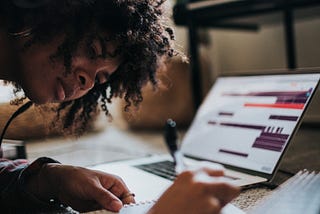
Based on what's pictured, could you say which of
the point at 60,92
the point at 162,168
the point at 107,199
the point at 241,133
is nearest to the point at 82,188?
the point at 107,199

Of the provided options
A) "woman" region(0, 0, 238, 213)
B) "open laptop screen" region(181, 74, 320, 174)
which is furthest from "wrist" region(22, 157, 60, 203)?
"open laptop screen" region(181, 74, 320, 174)

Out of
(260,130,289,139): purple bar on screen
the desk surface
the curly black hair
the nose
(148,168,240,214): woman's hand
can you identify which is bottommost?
the desk surface

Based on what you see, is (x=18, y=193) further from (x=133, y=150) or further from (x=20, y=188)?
(x=133, y=150)

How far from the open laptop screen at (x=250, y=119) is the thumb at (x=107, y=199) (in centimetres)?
31

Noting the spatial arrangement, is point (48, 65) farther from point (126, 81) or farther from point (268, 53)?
point (268, 53)

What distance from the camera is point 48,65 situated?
64 cm

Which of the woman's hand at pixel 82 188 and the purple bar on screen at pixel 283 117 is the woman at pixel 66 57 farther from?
the purple bar on screen at pixel 283 117

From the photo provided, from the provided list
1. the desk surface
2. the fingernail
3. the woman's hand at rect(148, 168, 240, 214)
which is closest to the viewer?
the woman's hand at rect(148, 168, 240, 214)

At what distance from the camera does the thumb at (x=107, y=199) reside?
0.59 metres

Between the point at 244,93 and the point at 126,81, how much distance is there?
1.02 feet

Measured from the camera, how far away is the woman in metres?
0.61

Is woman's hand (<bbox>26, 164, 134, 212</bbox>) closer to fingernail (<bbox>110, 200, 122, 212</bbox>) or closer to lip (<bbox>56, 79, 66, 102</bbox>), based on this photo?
fingernail (<bbox>110, 200, 122, 212</bbox>)

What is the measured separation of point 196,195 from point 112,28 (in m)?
0.34

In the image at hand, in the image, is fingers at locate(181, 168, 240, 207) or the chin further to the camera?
the chin
